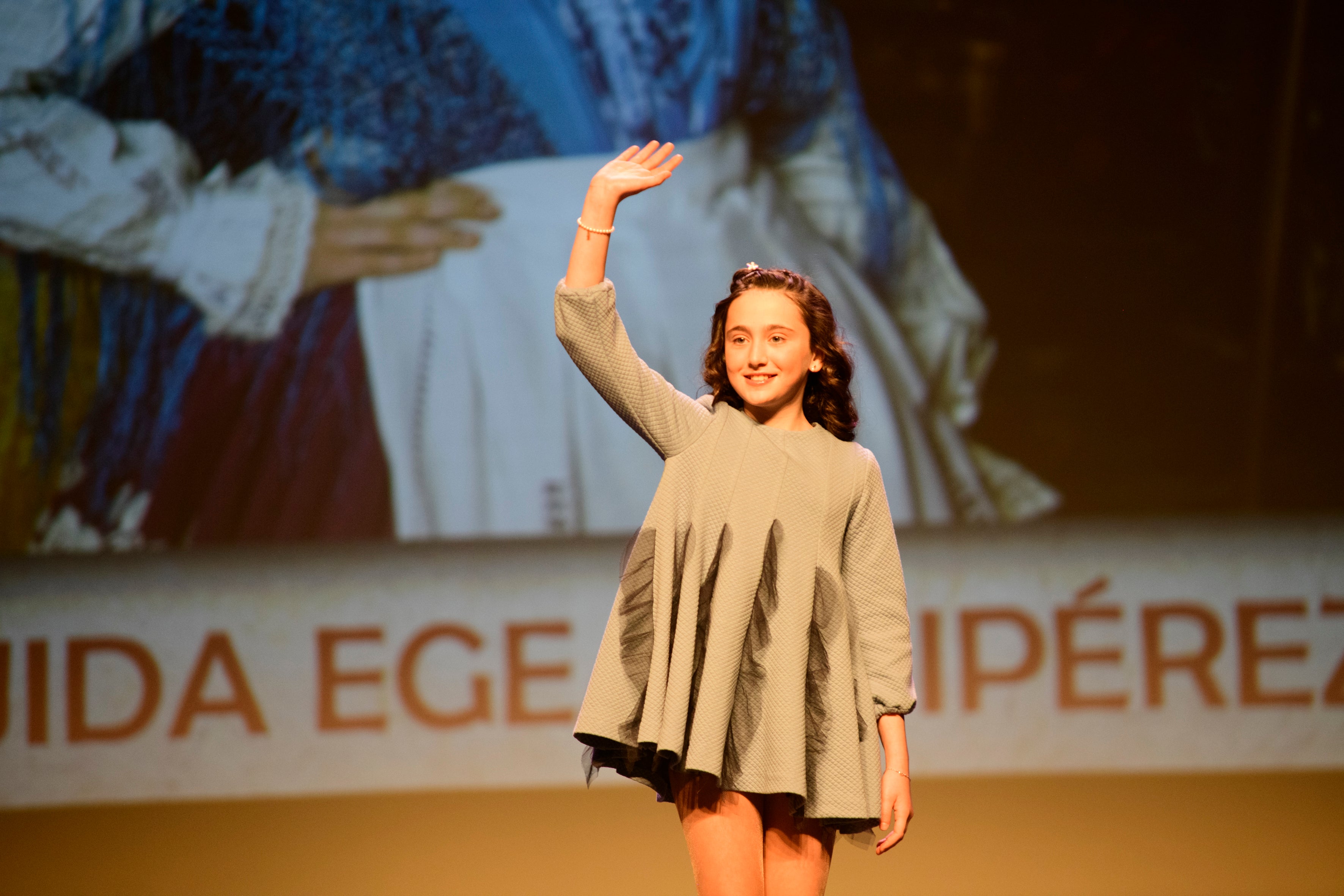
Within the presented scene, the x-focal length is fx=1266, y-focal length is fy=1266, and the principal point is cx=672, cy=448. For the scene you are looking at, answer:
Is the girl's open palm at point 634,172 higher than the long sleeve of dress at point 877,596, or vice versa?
the girl's open palm at point 634,172

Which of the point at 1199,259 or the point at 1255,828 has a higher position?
the point at 1199,259

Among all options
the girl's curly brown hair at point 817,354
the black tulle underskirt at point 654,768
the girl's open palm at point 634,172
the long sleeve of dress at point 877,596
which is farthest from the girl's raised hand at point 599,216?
the black tulle underskirt at point 654,768

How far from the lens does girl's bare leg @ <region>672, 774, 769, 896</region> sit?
1.37 meters

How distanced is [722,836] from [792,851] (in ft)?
0.31

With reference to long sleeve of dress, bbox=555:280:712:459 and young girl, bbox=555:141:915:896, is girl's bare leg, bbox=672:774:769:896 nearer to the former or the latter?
young girl, bbox=555:141:915:896

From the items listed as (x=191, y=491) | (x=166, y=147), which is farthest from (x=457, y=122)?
(x=191, y=491)

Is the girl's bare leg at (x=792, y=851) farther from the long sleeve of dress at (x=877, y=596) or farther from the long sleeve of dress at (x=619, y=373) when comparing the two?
the long sleeve of dress at (x=619, y=373)

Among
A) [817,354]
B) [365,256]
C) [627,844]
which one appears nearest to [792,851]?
[817,354]

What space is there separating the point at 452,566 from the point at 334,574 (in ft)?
1.09

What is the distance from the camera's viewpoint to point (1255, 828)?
307cm

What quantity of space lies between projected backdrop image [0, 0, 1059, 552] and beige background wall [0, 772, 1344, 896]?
75 cm

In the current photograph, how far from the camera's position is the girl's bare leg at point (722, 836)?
4.49 ft

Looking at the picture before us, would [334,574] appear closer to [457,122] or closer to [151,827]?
[151,827]

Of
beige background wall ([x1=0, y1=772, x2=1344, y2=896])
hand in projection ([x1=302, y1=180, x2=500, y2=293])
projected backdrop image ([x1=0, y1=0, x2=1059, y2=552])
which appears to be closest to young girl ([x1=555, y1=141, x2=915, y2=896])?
beige background wall ([x1=0, y1=772, x2=1344, y2=896])
